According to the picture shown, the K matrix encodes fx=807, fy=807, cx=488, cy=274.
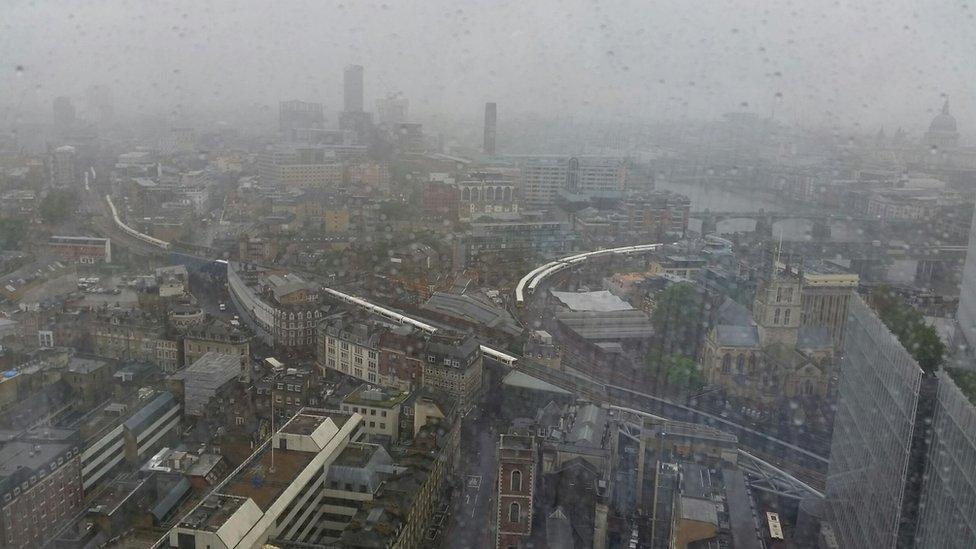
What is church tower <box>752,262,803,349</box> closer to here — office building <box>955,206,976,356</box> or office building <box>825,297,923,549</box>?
office building <box>955,206,976,356</box>

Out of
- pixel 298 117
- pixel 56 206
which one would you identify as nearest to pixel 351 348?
pixel 56 206

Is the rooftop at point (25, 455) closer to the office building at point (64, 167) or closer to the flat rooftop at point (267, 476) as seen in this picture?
the flat rooftop at point (267, 476)

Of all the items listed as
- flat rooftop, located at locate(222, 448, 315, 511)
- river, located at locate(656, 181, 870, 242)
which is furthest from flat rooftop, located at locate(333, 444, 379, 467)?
river, located at locate(656, 181, 870, 242)

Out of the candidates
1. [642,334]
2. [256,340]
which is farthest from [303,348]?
[642,334]

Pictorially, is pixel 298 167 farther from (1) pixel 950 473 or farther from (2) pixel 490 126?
(1) pixel 950 473

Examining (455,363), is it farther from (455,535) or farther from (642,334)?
(642,334)

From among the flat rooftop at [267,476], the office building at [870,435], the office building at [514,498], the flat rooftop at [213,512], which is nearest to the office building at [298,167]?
the flat rooftop at [267,476]
